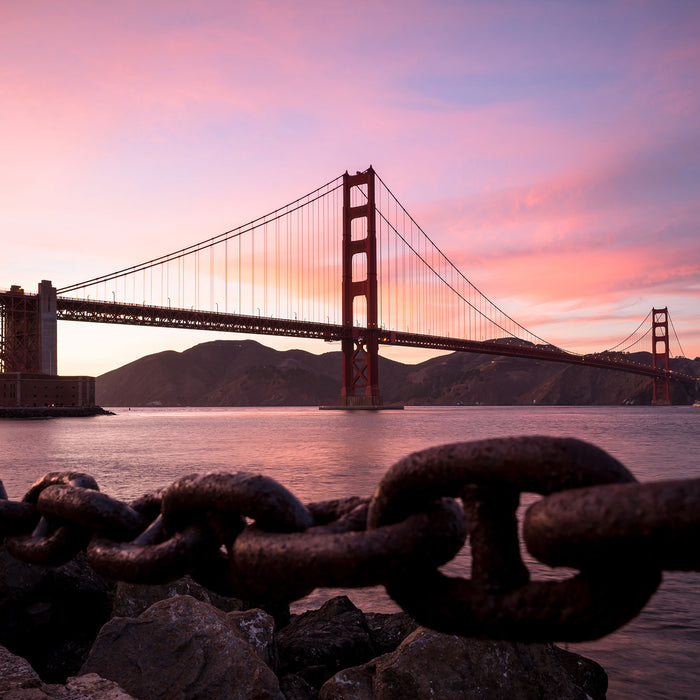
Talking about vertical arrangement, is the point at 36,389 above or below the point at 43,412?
above

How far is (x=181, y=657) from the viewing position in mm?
2979

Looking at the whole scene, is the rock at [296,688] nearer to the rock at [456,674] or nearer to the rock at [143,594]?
the rock at [456,674]

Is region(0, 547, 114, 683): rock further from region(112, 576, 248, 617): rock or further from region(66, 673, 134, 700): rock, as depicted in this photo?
region(66, 673, 134, 700): rock

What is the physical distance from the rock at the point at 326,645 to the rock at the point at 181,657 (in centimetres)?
70

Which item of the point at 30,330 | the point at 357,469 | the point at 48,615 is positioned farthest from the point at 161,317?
the point at 48,615

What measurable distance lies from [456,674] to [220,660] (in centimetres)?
106

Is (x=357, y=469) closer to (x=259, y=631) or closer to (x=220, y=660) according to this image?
(x=259, y=631)

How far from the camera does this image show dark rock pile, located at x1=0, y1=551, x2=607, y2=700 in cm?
282

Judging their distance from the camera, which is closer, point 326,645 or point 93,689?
point 93,689

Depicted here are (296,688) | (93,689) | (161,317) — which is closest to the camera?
(93,689)

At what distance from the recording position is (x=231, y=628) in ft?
10.2

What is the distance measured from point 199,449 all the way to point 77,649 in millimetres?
21420

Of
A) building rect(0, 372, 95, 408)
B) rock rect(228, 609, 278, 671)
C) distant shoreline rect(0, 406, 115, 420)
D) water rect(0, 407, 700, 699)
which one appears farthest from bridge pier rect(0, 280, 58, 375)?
rock rect(228, 609, 278, 671)

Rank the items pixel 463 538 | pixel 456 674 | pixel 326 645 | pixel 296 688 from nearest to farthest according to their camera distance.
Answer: pixel 463 538, pixel 456 674, pixel 296 688, pixel 326 645
